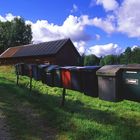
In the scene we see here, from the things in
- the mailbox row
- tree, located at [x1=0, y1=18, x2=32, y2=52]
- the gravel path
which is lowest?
the gravel path

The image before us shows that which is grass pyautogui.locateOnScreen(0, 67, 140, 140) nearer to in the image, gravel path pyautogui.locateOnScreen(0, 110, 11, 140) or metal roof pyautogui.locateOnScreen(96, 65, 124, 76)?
gravel path pyautogui.locateOnScreen(0, 110, 11, 140)

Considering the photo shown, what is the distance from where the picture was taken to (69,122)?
29.0 feet

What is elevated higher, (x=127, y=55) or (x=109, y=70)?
(x=127, y=55)

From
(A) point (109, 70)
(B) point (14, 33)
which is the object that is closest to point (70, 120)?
(A) point (109, 70)

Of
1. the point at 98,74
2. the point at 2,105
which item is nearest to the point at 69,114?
the point at 98,74

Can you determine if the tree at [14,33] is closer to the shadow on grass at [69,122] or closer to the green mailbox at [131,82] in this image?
the shadow on grass at [69,122]

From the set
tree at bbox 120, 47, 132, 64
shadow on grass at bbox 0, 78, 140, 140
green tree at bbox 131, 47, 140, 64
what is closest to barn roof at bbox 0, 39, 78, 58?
shadow on grass at bbox 0, 78, 140, 140

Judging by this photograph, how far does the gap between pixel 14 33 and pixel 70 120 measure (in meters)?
82.4

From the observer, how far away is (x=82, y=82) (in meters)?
10.6

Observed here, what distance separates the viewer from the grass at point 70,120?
7.68 m

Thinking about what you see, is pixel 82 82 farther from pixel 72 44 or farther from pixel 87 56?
pixel 87 56

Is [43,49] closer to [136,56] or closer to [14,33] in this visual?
[14,33]

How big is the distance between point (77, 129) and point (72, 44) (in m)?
42.9

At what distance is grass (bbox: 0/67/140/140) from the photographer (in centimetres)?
768
